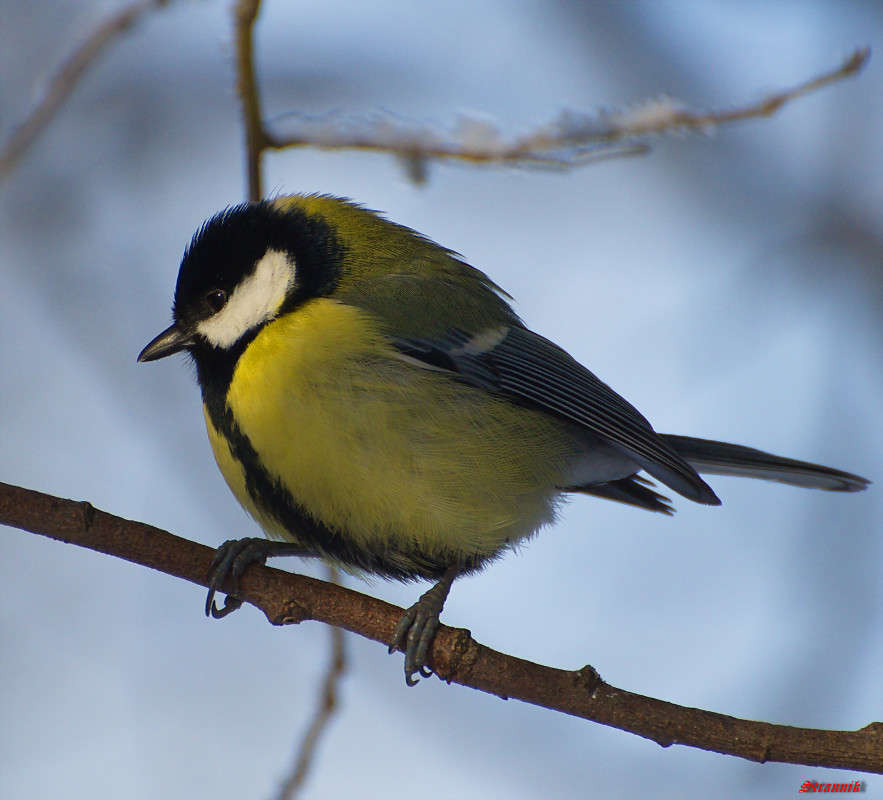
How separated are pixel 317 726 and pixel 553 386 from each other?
1153 millimetres

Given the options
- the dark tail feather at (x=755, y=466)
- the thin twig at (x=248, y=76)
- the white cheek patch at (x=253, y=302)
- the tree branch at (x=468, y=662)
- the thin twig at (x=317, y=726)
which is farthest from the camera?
the dark tail feather at (x=755, y=466)

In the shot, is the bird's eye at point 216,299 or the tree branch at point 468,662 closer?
the tree branch at point 468,662

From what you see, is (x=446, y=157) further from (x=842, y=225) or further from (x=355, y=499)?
(x=842, y=225)

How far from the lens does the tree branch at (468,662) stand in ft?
6.86

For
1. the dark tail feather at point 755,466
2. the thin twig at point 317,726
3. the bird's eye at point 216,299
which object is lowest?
the thin twig at point 317,726

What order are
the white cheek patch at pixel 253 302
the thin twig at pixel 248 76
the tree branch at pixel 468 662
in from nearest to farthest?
the tree branch at pixel 468 662 < the thin twig at pixel 248 76 < the white cheek patch at pixel 253 302

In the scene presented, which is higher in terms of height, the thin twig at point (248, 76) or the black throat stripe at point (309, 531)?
the thin twig at point (248, 76)

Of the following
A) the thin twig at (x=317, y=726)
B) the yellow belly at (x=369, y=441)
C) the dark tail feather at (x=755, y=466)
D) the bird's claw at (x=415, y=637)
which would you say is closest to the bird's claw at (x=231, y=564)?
the yellow belly at (x=369, y=441)

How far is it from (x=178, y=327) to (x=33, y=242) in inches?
60.6

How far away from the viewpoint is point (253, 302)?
9.07 feet

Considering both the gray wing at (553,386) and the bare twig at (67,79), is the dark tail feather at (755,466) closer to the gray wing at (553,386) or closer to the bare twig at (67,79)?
the gray wing at (553,386)

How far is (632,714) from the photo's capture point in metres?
2.18

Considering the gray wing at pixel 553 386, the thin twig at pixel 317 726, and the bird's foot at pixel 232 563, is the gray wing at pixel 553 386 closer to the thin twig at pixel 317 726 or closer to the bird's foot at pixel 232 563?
the bird's foot at pixel 232 563

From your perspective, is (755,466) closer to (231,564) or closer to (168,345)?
(231,564)
